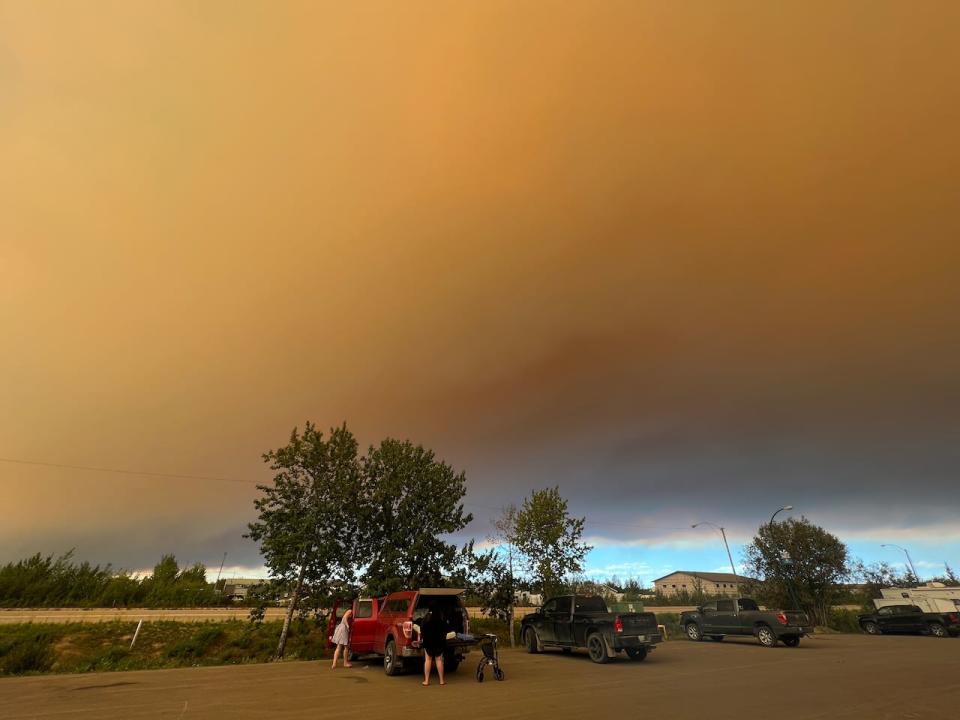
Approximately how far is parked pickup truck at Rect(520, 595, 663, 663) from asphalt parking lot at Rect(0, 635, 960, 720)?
2.08 feet

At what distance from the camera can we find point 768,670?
13102 millimetres

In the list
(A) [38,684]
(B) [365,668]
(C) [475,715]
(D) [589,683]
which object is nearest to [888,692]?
(D) [589,683]

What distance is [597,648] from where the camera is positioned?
15.4m

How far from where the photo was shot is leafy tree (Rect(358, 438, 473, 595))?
20.3 m

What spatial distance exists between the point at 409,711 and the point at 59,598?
5333 cm

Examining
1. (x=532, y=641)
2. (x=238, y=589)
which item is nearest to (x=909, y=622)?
(x=532, y=641)

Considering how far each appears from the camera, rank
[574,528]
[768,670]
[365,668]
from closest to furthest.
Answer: [768,670] < [365,668] < [574,528]

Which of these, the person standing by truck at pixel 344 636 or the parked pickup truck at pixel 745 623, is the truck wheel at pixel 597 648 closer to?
the person standing by truck at pixel 344 636

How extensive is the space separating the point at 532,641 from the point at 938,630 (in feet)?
88.9

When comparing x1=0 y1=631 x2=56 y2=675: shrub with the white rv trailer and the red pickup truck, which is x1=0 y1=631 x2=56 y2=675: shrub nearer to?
the red pickup truck

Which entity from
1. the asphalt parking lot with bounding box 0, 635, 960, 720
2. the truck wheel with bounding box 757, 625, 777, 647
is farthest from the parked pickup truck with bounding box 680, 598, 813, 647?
the asphalt parking lot with bounding box 0, 635, 960, 720

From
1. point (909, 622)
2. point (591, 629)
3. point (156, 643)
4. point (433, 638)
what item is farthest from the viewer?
point (909, 622)

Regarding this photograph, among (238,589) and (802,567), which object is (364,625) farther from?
(238,589)

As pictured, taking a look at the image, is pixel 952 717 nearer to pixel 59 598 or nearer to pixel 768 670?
pixel 768 670
